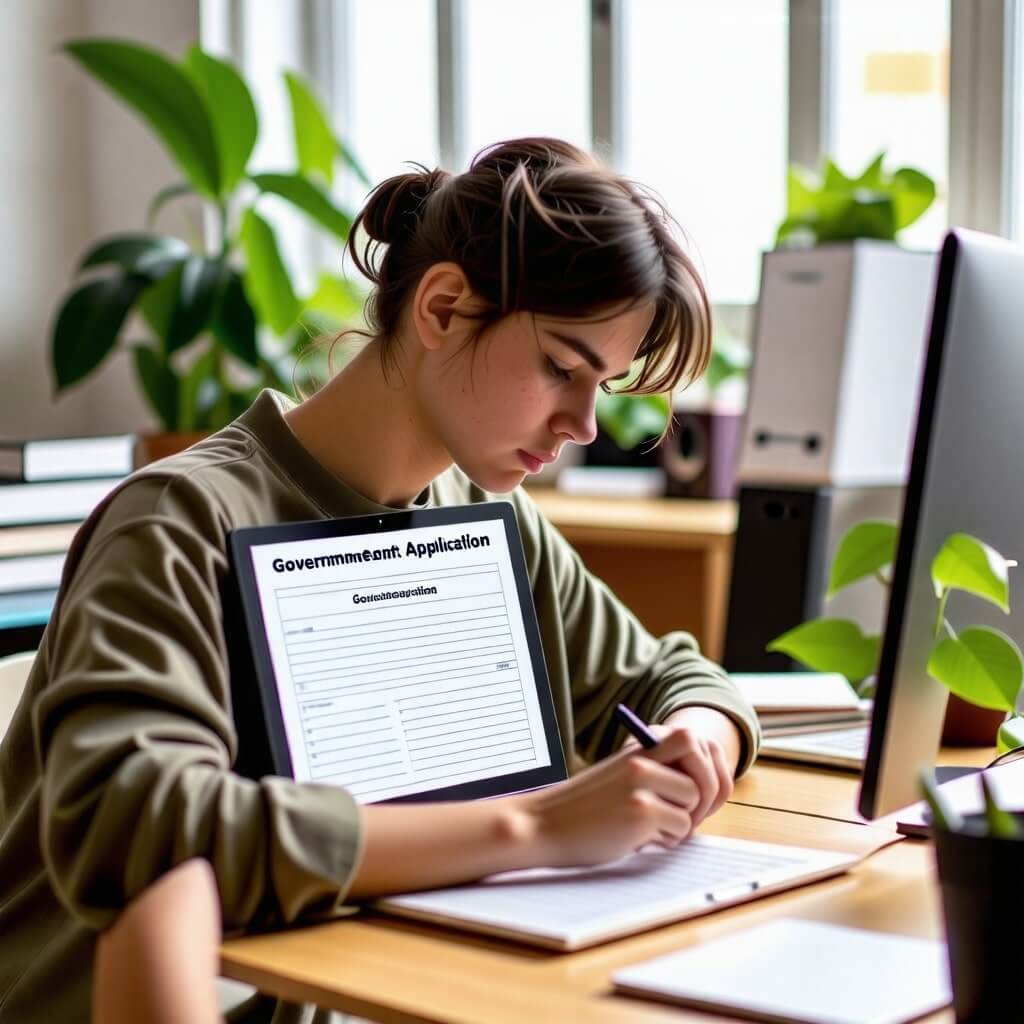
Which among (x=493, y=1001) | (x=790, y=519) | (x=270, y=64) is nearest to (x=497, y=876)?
(x=493, y=1001)

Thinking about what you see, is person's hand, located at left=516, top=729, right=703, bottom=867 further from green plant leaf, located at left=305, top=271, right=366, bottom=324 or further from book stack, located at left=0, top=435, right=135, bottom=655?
green plant leaf, located at left=305, top=271, right=366, bottom=324

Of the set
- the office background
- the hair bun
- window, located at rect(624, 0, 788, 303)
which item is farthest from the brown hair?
window, located at rect(624, 0, 788, 303)

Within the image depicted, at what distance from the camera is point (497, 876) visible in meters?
0.90

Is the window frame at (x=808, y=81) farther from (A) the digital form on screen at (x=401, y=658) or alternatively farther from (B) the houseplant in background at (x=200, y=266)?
(A) the digital form on screen at (x=401, y=658)

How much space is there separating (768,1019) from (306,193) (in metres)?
2.26

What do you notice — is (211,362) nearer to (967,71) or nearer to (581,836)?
(967,71)

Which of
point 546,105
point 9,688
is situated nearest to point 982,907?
point 9,688

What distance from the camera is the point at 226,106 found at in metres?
2.75

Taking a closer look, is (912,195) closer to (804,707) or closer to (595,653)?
(804,707)

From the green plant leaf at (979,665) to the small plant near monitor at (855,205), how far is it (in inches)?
53.7

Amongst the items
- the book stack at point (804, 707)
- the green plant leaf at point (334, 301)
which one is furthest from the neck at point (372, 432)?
the green plant leaf at point (334, 301)

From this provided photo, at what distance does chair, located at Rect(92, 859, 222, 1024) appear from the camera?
28.8 inches

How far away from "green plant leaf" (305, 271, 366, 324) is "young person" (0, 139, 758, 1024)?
1.65 m

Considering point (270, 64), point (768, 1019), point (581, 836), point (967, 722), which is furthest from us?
point (270, 64)
